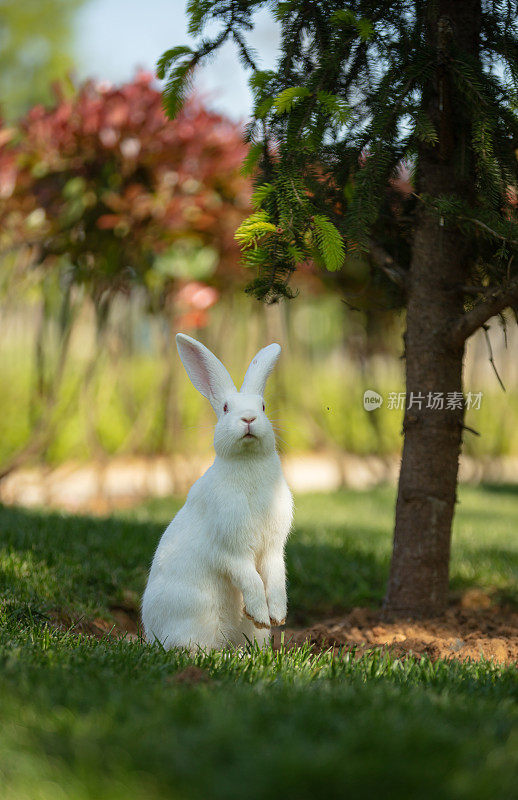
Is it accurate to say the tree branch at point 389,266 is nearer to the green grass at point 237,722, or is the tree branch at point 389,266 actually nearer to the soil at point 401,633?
the soil at point 401,633

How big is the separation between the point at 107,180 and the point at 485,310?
393 centimetres

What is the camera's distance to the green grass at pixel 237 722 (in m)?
1.51

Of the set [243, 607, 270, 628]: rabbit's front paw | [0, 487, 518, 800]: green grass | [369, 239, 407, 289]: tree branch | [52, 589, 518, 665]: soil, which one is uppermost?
[369, 239, 407, 289]: tree branch

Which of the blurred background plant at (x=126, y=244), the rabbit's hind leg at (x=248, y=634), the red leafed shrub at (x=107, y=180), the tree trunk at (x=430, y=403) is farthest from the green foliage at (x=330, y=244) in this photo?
the red leafed shrub at (x=107, y=180)

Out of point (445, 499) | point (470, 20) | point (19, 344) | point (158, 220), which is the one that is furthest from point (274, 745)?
point (19, 344)

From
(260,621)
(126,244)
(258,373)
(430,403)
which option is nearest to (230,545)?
(260,621)

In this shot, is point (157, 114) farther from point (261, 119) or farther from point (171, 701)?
point (171, 701)

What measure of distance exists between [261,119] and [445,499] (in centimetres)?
175

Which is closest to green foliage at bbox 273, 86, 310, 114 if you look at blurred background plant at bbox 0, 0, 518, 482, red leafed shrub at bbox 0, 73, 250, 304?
blurred background plant at bbox 0, 0, 518, 482

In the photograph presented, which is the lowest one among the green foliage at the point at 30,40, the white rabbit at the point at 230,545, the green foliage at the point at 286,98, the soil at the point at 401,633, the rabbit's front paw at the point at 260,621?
the soil at the point at 401,633

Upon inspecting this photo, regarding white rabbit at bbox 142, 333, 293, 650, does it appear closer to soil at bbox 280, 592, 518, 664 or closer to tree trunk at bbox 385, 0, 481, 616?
soil at bbox 280, 592, 518, 664

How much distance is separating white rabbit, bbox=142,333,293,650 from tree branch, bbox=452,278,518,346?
920mm

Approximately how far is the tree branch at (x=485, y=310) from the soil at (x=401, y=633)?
1195mm

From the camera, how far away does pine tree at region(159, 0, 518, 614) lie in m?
2.75
